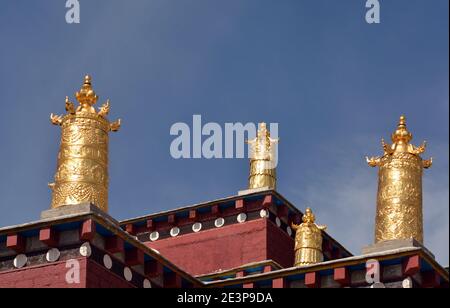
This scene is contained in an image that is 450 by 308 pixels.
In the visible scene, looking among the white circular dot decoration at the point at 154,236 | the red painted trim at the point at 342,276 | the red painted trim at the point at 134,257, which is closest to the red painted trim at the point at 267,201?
the white circular dot decoration at the point at 154,236

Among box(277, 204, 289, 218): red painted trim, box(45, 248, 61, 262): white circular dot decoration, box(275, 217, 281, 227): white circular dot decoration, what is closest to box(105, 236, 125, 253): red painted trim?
box(45, 248, 61, 262): white circular dot decoration

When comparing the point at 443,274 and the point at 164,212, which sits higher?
the point at 164,212

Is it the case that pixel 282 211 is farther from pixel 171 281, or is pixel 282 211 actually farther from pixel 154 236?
pixel 171 281

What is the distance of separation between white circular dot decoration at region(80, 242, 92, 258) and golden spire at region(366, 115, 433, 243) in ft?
23.6

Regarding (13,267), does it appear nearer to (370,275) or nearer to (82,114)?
(82,114)

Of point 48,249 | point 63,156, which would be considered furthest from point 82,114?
point 48,249

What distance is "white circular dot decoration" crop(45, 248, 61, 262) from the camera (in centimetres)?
2942

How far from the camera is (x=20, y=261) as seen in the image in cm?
2986

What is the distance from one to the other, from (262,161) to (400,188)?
5875mm

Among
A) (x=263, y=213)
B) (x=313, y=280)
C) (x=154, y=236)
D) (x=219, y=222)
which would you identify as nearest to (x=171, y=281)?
(x=313, y=280)

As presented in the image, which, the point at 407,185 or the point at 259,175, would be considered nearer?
the point at 407,185
